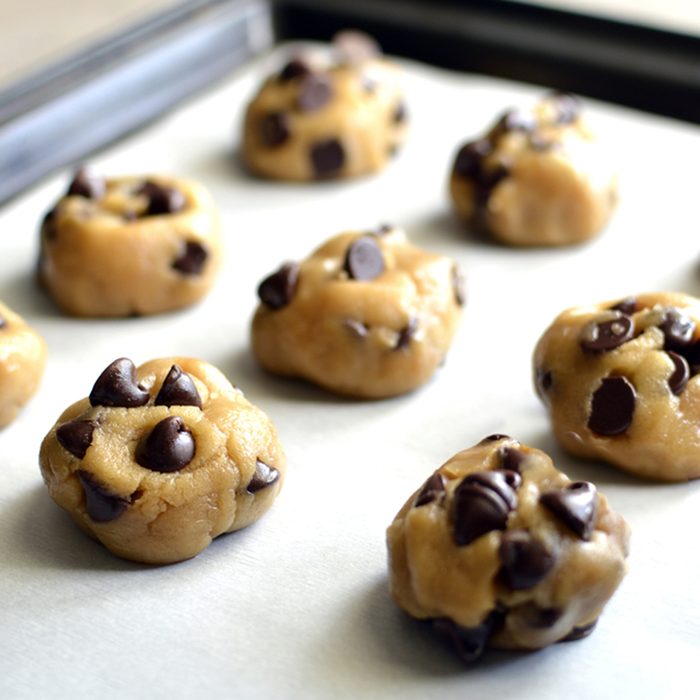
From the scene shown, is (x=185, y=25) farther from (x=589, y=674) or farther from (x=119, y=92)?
(x=589, y=674)

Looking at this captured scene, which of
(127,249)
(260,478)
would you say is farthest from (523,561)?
(127,249)

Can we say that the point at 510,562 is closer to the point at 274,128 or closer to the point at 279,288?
the point at 279,288

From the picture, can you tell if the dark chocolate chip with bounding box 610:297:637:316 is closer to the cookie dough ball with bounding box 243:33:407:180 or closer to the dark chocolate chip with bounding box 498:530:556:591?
the dark chocolate chip with bounding box 498:530:556:591

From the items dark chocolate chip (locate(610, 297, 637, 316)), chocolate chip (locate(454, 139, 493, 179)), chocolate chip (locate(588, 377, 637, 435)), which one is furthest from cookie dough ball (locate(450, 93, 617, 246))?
chocolate chip (locate(588, 377, 637, 435))

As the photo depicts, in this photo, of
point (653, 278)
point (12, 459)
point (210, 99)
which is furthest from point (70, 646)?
point (210, 99)

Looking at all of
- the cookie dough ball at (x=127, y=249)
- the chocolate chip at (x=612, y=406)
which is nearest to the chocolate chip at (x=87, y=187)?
the cookie dough ball at (x=127, y=249)

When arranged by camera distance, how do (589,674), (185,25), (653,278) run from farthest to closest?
(185,25) → (653,278) → (589,674)
